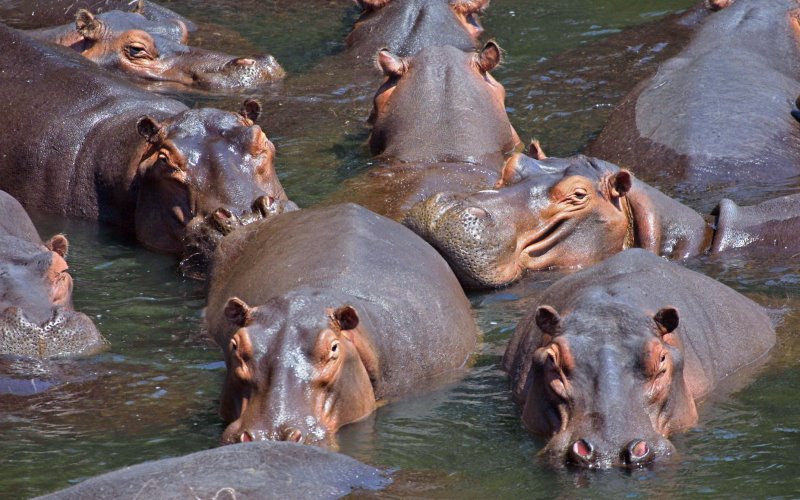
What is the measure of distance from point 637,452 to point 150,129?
183 inches

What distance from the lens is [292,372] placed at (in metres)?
6.40

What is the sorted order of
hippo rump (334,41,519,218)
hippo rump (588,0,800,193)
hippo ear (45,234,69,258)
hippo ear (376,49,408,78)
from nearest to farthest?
hippo ear (45,234,69,258) → hippo rump (334,41,519,218) → hippo rump (588,0,800,193) → hippo ear (376,49,408,78)

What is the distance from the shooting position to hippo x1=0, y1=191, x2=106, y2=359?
24.7ft

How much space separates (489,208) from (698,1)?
27.9ft

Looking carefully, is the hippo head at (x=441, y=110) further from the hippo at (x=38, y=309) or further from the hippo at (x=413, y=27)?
the hippo at (x=38, y=309)

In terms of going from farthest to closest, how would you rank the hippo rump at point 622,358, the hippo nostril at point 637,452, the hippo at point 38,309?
1. the hippo at point 38,309
2. the hippo rump at point 622,358
3. the hippo nostril at point 637,452

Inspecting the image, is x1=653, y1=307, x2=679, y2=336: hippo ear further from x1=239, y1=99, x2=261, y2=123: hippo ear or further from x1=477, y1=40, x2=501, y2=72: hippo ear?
x1=477, y1=40, x2=501, y2=72: hippo ear

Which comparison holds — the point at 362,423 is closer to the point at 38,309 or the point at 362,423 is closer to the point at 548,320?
the point at 548,320

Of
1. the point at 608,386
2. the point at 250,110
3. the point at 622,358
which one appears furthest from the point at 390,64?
the point at 608,386

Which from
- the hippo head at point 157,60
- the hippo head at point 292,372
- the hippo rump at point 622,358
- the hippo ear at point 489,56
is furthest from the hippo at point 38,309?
the hippo head at point 157,60

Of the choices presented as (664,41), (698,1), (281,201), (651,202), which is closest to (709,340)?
(651,202)

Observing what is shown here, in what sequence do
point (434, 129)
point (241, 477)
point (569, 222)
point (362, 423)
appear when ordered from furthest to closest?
point (434, 129) → point (569, 222) → point (362, 423) → point (241, 477)

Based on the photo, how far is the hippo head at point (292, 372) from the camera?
632 cm

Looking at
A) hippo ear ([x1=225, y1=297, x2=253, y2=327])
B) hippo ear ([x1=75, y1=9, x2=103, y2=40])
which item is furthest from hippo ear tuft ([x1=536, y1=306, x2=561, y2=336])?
hippo ear ([x1=75, y1=9, x2=103, y2=40])
